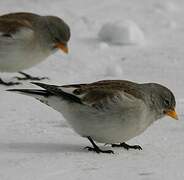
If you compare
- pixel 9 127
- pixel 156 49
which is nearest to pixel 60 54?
pixel 156 49

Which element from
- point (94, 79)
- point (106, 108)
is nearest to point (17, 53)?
point (94, 79)

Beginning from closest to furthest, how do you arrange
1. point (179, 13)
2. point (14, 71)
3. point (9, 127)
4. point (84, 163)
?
point (84, 163), point (9, 127), point (14, 71), point (179, 13)

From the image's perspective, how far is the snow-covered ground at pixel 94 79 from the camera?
5609 mm

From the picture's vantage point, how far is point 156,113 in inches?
250

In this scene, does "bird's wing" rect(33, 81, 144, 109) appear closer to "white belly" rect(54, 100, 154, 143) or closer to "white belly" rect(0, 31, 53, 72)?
"white belly" rect(54, 100, 154, 143)

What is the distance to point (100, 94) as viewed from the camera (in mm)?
6180

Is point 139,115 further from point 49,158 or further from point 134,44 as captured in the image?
point 134,44

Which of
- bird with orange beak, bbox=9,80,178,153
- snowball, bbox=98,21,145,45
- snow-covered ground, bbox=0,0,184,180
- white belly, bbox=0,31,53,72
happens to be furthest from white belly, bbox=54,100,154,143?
snowball, bbox=98,21,145,45

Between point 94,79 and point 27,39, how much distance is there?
2.80 feet

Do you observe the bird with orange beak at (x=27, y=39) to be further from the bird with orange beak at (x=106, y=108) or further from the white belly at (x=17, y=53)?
the bird with orange beak at (x=106, y=108)

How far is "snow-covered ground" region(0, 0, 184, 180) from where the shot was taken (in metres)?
5.61

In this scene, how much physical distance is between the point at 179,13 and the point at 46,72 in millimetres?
2630

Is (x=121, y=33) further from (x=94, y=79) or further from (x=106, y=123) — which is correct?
(x=106, y=123)

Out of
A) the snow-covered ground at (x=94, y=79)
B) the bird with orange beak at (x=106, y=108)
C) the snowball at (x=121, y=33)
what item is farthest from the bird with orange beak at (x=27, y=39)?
the bird with orange beak at (x=106, y=108)
